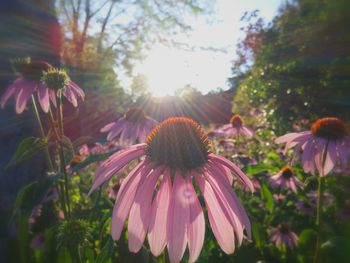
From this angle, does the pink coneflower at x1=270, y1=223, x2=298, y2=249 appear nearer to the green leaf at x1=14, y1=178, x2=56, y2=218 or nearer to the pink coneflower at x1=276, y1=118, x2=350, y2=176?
the pink coneflower at x1=276, y1=118, x2=350, y2=176

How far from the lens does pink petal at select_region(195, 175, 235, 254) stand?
0.67 meters

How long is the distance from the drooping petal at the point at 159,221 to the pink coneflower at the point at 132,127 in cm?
150

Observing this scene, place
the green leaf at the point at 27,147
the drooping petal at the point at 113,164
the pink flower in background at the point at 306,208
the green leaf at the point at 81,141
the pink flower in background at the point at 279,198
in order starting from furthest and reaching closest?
1. the pink flower in background at the point at 279,198
2. the pink flower in background at the point at 306,208
3. the green leaf at the point at 81,141
4. the green leaf at the point at 27,147
5. the drooping petal at the point at 113,164

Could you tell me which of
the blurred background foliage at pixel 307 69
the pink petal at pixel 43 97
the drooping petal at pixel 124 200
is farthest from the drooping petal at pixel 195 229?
the blurred background foliage at pixel 307 69

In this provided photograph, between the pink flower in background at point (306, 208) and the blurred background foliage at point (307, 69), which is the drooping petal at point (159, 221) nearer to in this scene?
the pink flower in background at point (306, 208)

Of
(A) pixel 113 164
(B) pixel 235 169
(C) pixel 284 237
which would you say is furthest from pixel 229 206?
(C) pixel 284 237

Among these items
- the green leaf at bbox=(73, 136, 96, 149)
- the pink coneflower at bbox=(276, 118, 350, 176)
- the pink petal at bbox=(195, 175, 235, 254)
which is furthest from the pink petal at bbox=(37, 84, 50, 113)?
the pink coneflower at bbox=(276, 118, 350, 176)

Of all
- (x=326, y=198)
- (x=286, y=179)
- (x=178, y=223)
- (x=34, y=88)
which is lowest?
(x=326, y=198)

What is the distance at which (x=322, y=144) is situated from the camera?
5.09 feet

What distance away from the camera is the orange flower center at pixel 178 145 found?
0.86m

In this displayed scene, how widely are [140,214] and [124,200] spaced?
0.19 ft

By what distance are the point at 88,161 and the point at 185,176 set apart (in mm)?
287

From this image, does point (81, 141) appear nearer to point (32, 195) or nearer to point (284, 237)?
point (32, 195)

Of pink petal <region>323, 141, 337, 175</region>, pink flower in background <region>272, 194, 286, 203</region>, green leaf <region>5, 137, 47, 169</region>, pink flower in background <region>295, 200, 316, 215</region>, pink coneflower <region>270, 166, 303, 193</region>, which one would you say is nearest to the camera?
green leaf <region>5, 137, 47, 169</region>
